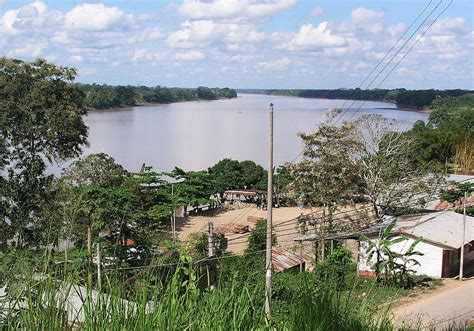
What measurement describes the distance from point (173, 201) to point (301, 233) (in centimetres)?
766

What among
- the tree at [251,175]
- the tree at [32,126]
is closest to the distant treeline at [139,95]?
the tree at [251,175]

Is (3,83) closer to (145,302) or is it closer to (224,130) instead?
(145,302)

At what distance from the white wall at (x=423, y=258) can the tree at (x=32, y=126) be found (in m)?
6.76

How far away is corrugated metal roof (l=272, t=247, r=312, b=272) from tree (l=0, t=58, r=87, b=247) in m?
4.99

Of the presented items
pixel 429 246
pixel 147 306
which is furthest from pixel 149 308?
pixel 429 246

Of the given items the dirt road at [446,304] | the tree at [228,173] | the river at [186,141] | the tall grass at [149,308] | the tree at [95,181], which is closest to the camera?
the tall grass at [149,308]

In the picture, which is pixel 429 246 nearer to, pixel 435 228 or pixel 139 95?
pixel 435 228

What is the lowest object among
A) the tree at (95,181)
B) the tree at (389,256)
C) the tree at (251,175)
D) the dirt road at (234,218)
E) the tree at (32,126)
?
the dirt road at (234,218)

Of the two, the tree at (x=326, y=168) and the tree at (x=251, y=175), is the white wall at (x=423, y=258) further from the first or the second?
the tree at (x=251, y=175)

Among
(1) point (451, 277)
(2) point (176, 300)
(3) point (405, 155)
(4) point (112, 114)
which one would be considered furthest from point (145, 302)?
(4) point (112, 114)

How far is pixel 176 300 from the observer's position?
173 cm

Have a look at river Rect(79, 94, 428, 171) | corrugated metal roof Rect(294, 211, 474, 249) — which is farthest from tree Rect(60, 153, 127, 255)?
river Rect(79, 94, 428, 171)

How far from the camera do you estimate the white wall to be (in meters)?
11.9

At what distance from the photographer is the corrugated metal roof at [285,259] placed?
1212 centimetres
